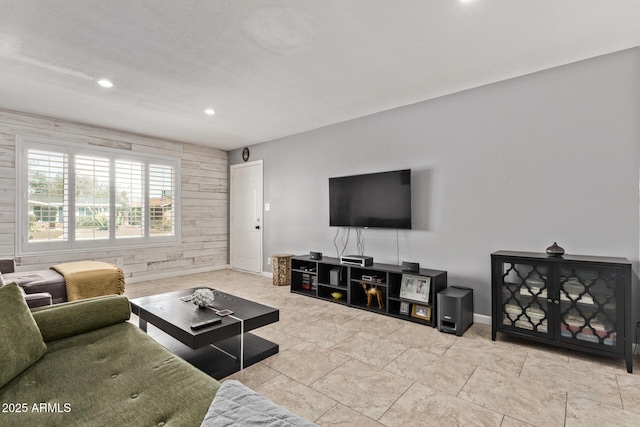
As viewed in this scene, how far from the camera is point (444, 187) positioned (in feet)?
11.6

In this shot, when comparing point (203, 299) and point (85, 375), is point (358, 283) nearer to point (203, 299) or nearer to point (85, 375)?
point (203, 299)

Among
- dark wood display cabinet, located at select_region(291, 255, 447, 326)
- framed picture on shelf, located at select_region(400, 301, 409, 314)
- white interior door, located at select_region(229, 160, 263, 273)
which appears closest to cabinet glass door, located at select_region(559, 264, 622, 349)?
dark wood display cabinet, located at select_region(291, 255, 447, 326)

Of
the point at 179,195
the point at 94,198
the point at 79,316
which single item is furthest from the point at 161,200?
the point at 79,316

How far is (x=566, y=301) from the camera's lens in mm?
2508

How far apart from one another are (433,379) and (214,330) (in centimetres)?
152

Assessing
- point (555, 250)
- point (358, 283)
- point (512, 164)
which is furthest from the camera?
point (358, 283)

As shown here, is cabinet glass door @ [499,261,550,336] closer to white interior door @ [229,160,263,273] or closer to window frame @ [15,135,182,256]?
white interior door @ [229,160,263,273]

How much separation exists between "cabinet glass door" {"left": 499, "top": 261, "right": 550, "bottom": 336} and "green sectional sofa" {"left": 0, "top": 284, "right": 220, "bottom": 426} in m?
2.52

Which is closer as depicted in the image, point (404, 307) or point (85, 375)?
point (85, 375)

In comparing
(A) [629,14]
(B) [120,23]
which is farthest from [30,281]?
(A) [629,14]

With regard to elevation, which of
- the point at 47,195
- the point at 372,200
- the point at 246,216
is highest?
→ the point at 47,195

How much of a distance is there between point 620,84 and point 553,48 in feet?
2.14

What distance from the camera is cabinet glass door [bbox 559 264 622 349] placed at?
2.34 meters

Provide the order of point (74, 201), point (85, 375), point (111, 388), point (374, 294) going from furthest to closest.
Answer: point (74, 201)
point (374, 294)
point (85, 375)
point (111, 388)
